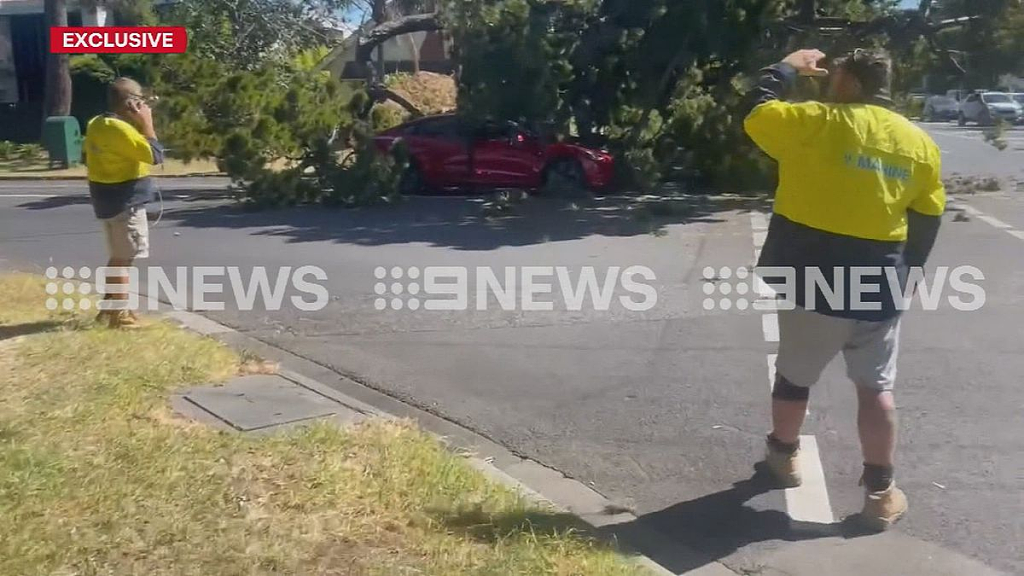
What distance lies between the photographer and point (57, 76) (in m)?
28.7

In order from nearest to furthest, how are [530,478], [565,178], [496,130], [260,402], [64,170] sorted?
[530,478] → [260,402] → [565,178] → [496,130] → [64,170]

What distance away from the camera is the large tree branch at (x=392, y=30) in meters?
24.9

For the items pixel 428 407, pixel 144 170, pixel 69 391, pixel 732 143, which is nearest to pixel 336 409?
pixel 428 407

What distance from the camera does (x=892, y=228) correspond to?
511 cm

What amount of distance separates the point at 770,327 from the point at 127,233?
193 inches

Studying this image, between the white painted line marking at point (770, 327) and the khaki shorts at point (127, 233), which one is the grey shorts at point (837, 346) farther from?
the khaki shorts at point (127, 233)

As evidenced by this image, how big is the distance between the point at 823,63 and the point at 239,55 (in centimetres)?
2492

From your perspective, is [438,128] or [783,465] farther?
[438,128]

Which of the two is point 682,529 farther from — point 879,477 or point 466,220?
point 466,220

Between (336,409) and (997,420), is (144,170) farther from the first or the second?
(997,420)

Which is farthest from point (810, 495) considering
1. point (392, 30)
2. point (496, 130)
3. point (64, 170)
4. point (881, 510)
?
point (64, 170)

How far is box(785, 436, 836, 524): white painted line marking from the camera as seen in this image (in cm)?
539

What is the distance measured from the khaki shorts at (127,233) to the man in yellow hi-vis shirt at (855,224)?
16.5 ft

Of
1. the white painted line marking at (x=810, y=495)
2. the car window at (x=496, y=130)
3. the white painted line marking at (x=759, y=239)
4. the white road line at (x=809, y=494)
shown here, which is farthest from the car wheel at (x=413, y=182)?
the white painted line marking at (x=810, y=495)
